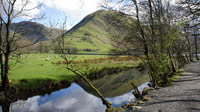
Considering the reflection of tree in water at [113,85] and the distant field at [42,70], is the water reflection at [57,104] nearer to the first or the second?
the distant field at [42,70]

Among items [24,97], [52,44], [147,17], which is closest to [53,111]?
[24,97]

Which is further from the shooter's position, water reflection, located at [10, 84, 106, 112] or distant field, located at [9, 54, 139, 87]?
distant field, located at [9, 54, 139, 87]

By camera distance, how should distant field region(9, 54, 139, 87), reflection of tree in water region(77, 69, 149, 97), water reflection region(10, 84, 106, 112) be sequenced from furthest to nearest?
distant field region(9, 54, 139, 87)
reflection of tree in water region(77, 69, 149, 97)
water reflection region(10, 84, 106, 112)

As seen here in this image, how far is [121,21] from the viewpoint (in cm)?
1127

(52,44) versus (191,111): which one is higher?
(52,44)

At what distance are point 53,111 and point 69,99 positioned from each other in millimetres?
3421

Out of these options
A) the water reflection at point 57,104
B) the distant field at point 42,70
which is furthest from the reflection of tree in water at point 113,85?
the distant field at point 42,70

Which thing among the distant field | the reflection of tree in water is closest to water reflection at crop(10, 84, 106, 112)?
the distant field

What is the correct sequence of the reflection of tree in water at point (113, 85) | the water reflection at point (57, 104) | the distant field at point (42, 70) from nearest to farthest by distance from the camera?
the water reflection at point (57, 104) → the reflection of tree in water at point (113, 85) → the distant field at point (42, 70)

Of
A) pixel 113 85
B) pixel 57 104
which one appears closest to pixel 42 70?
pixel 57 104

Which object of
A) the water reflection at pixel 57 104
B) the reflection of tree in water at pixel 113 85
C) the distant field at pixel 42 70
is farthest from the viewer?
the distant field at pixel 42 70

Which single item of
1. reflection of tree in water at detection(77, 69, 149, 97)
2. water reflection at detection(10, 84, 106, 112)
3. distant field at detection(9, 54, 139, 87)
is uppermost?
distant field at detection(9, 54, 139, 87)

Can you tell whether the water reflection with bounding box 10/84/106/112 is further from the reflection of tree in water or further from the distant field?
the reflection of tree in water

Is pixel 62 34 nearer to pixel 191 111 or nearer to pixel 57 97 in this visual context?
pixel 191 111
